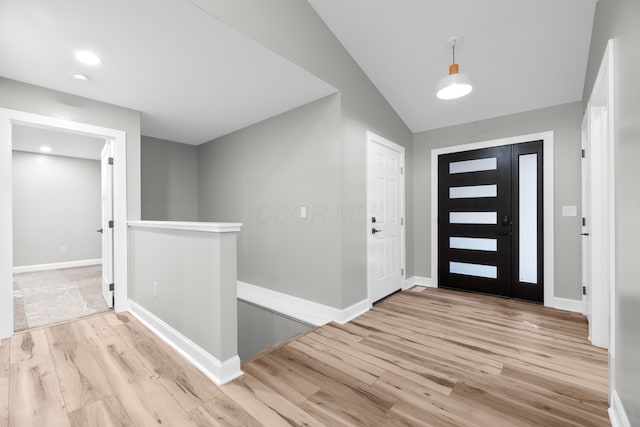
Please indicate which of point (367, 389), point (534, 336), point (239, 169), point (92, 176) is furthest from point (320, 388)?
point (92, 176)

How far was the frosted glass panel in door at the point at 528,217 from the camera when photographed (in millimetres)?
3430

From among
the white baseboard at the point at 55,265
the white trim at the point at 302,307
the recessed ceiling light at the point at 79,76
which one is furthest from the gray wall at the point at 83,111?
the white baseboard at the point at 55,265

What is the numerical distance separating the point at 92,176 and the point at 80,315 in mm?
4223

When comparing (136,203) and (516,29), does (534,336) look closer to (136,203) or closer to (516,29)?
(516,29)

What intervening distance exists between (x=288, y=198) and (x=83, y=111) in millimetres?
2333

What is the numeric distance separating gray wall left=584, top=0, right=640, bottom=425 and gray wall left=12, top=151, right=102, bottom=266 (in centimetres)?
796

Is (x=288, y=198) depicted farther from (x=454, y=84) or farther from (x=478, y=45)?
(x=478, y=45)

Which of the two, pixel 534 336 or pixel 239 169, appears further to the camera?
pixel 239 169

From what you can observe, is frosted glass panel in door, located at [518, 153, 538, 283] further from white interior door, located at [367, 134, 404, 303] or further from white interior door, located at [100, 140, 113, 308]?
white interior door, located at [100, 140, 113, 308]

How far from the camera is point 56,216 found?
5.70 metres

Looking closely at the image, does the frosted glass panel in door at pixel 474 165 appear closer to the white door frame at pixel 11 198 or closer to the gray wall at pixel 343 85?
the gray wall at pixel 343 85

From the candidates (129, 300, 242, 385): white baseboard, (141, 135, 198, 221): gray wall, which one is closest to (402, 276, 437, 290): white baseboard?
(129, 300, 242, 385): white baseboard

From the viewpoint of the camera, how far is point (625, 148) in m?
1.37

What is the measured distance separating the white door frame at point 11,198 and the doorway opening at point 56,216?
0.88 m
